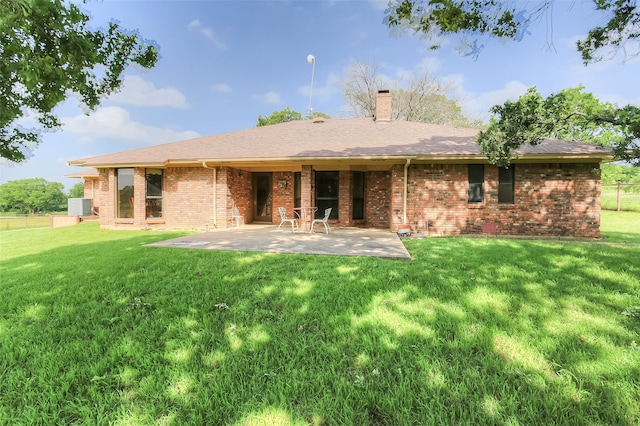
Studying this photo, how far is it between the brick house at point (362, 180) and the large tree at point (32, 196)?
152 feet

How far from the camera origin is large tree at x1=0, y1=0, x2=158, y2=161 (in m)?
3.25

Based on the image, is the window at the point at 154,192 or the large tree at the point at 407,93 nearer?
the window at the point at 154,192

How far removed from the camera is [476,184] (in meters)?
9.95

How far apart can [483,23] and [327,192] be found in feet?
26.0


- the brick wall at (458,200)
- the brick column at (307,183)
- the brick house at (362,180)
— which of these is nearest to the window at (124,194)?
the brick house at (362,180)

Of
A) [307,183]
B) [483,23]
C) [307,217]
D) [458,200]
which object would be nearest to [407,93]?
[458,200]

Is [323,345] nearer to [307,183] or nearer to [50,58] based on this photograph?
[50,58]

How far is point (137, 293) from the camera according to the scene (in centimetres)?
395

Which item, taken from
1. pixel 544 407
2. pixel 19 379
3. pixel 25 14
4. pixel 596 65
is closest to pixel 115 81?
pixel 25 14

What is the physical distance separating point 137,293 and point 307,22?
610 inches

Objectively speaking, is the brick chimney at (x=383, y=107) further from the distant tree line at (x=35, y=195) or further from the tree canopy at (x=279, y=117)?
the distant tree line at (x=35, y=195)

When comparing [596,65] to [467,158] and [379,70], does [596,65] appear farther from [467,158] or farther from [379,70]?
[379,70]

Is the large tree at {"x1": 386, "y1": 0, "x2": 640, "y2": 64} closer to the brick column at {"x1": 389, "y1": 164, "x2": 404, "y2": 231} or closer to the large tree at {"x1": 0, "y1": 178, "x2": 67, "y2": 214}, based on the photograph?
the brick column at {"x1": 389, "y1": 164, "x2": 404, "y2": 231}

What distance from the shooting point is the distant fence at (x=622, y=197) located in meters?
16.8
